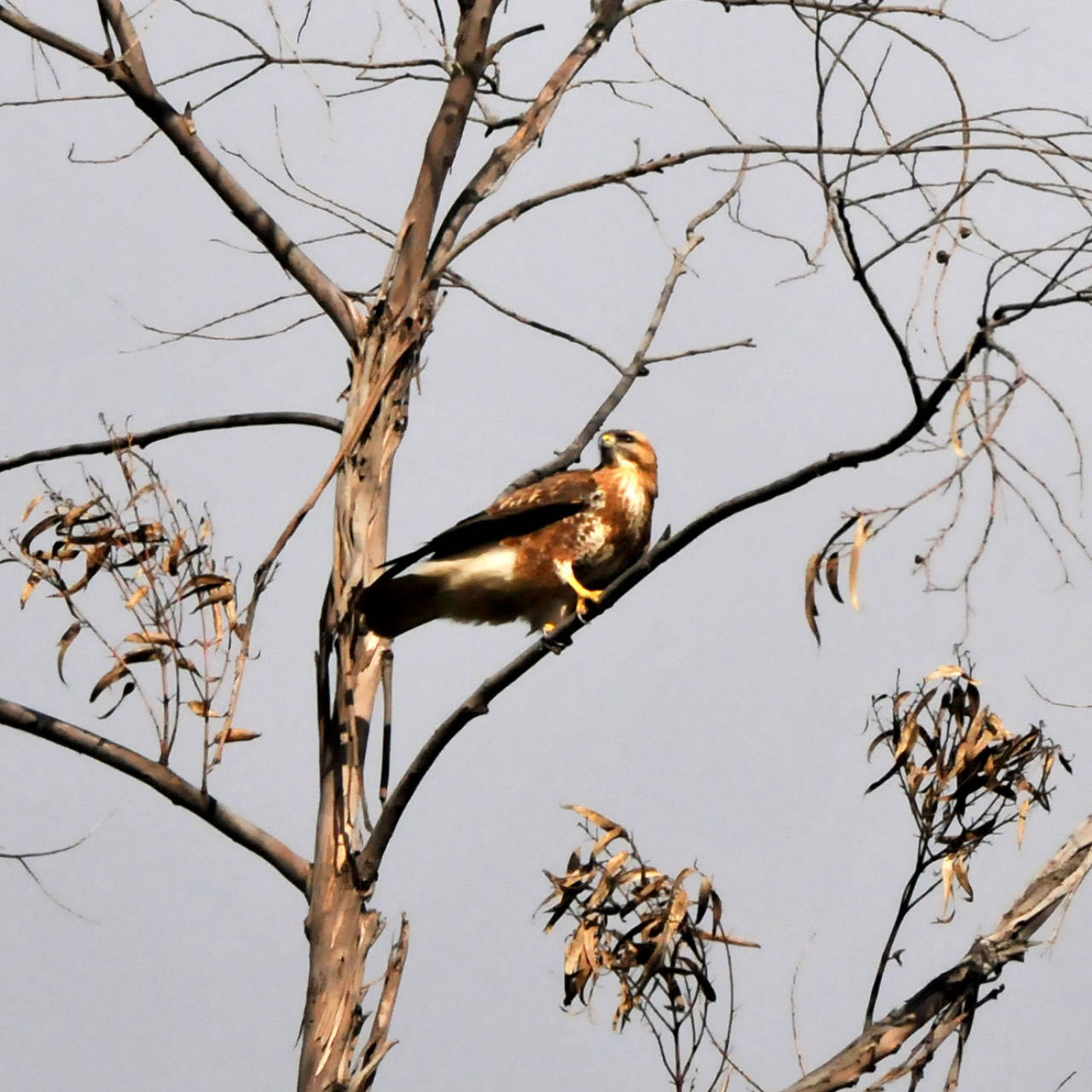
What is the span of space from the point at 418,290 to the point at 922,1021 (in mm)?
1922

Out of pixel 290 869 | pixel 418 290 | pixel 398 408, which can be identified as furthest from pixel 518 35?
pixel 290 869

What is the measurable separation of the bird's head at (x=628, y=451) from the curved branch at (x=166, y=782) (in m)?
2.00

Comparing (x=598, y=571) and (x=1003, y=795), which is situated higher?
(x=598, y=571)

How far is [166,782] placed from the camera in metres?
3.50

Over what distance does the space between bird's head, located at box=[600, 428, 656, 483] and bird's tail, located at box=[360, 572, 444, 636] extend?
3.25ft

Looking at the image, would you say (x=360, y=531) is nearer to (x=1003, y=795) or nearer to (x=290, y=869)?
(x=290, y=869)

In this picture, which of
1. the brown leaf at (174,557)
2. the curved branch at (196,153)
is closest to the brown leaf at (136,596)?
the brown leaf at (174,557)

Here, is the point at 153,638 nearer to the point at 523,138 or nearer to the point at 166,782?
the point at 166,782

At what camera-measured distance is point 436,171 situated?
4074 mm

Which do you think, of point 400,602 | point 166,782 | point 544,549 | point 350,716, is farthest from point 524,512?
point 166,782

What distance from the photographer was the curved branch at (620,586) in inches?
112

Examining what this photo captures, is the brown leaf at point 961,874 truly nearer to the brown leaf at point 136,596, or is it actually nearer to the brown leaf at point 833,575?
the brown leaf at point 833,575

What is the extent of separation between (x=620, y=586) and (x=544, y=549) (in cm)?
148

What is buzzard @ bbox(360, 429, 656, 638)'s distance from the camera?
15.5ft
